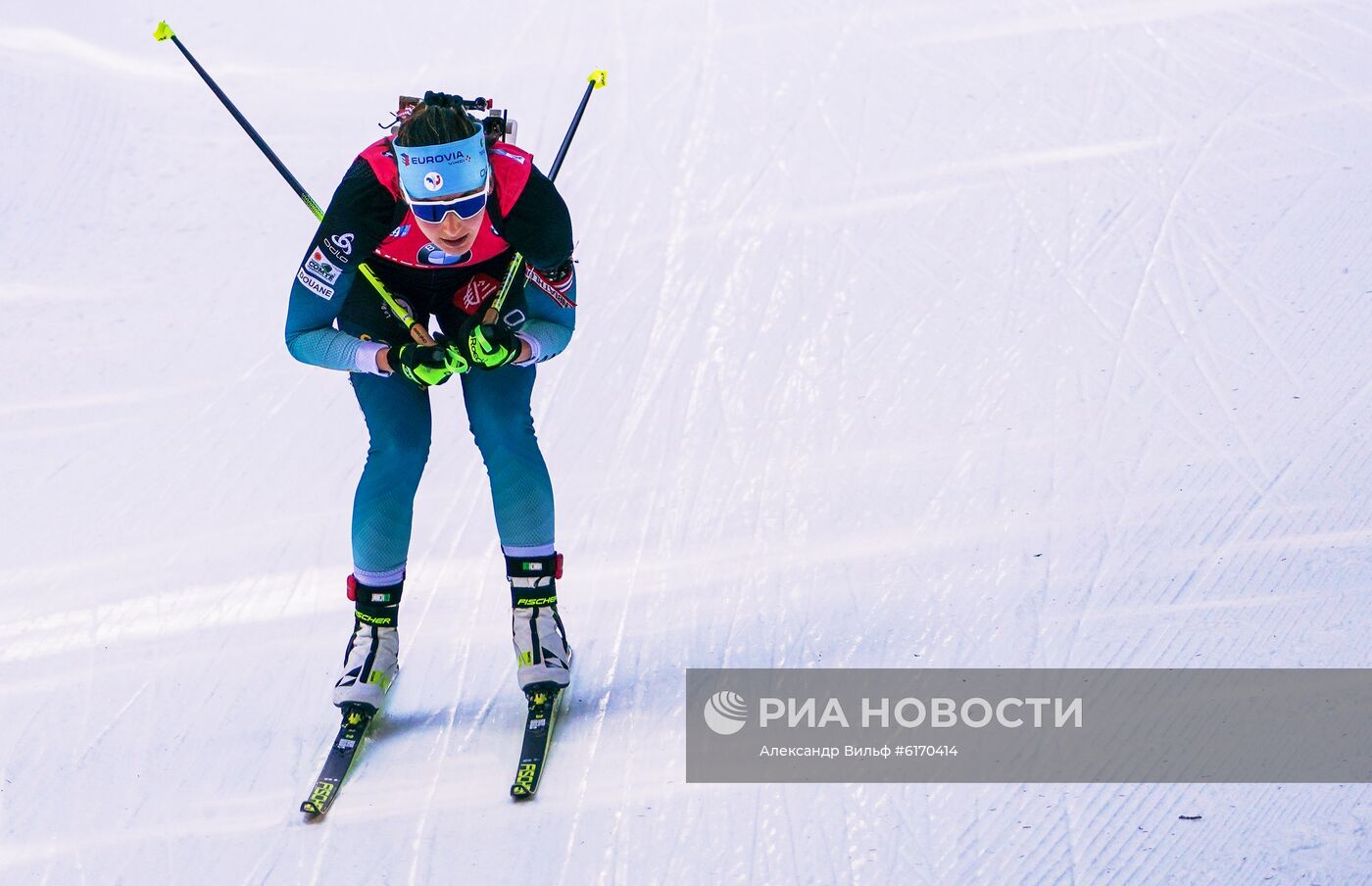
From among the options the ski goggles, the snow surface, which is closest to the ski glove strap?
the ski goggles

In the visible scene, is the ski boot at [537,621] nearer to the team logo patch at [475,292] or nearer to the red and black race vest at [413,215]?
the team logo patch at [475,292]

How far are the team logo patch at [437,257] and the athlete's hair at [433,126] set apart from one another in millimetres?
294

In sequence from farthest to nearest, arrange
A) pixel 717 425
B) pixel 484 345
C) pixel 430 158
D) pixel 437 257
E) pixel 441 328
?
1. pixel 717 425
2. pixel 441 328
3. pixel 437 257
4. pixel 484 345
5. pixel 430 158

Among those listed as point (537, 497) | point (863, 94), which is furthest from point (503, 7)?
point (537, 497)

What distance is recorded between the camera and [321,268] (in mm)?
3521

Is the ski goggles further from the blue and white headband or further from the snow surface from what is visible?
the snow surface

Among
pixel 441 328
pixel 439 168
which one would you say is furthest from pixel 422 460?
pixel 439 168

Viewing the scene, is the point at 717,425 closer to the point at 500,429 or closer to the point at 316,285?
the point at 500,429

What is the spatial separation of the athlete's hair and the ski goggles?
0.13 m

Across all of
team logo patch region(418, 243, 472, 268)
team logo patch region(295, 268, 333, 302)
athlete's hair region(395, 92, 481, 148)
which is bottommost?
team logo patch region(295, 268, 333, 302)

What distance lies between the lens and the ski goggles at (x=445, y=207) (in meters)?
3.45

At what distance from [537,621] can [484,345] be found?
2.46 feet

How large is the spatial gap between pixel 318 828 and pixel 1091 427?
2.75 meters

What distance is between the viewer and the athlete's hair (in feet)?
11.2
